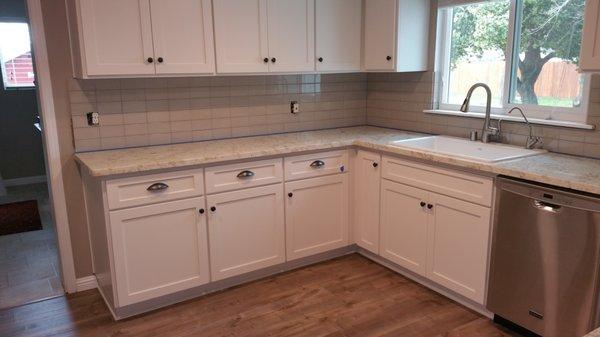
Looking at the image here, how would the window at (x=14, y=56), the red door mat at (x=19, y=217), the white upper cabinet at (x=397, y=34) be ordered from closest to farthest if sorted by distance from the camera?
the white upper cabinet at (x=397, y=34) → the red door mat at (x=19, y=217) → the window at (x=14, y=56)

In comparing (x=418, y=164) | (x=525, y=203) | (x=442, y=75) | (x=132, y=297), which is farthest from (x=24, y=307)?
(x=442, y=75)

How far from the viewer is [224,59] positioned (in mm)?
2990

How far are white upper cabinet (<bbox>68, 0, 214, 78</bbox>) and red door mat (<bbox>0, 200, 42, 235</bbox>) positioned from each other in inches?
87.2

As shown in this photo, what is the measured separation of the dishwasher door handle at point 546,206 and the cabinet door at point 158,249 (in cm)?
178

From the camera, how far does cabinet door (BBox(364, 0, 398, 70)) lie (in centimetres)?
334

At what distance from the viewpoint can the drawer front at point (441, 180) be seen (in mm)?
2504

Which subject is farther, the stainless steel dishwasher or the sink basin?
the sink basin

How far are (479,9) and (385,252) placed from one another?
176 cm

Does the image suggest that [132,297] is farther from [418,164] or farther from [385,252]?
[418,164]

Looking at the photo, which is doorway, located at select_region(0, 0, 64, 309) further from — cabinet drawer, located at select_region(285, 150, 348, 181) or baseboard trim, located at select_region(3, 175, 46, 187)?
cabinet drawer, located at select_region(285, 150, 348, 181)

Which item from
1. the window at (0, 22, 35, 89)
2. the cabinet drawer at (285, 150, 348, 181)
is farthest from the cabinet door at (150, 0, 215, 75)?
the window at (0, 22, 35, 89)

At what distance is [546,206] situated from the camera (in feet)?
7.22

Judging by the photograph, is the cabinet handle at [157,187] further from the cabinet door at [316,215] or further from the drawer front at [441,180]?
the drawer front at [441,180]

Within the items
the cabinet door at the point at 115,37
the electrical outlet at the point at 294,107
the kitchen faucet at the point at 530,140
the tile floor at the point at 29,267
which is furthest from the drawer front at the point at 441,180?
the tile floor at the point at 29,267
